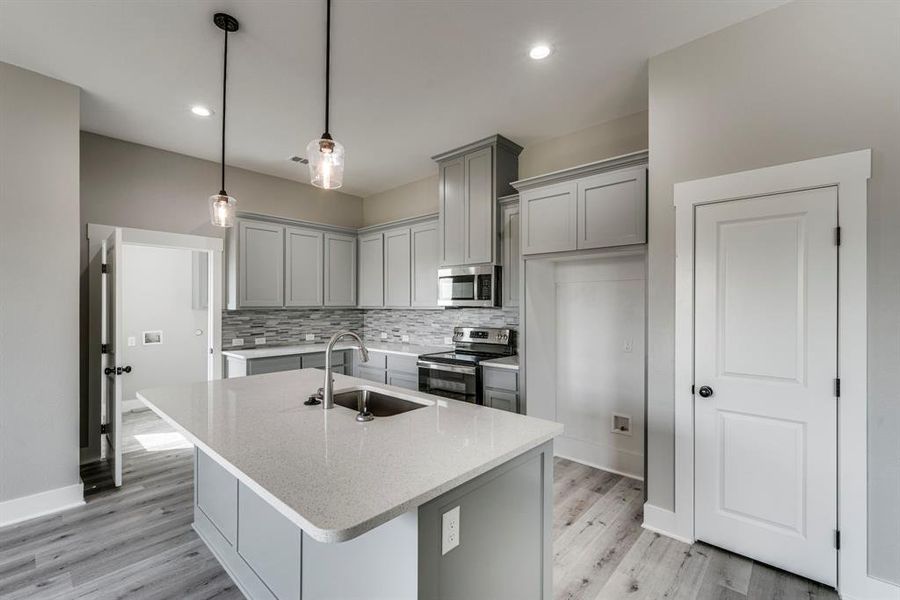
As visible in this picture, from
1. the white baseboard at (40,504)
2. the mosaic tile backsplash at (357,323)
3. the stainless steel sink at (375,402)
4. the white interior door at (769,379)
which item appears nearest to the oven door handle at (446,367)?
the mosaic tile backsplash at (357,323)

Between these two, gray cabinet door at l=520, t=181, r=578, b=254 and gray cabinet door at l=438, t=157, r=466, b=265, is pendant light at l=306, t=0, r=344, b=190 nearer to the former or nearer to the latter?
gray cabinet door at l=520, t=181, r=578, b=254

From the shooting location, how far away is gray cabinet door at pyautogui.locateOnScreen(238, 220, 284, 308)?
4359mm

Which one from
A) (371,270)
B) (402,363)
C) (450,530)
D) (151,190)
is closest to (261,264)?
(151,190)

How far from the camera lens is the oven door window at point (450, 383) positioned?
368 cm

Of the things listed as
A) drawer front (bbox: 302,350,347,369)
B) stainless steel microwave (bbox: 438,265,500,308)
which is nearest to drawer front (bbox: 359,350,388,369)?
drawer front (bbox: 302,350,347,369)

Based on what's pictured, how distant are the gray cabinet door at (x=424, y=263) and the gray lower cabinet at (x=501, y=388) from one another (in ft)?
3.95

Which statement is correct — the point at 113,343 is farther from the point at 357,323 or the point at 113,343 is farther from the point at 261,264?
the point at 357,323

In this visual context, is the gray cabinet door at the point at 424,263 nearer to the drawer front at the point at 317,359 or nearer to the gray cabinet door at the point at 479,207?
the gray cabinet door at the point at 479,207

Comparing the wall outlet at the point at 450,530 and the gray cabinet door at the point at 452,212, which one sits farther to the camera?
the gray cabinet door at the point at 452,212

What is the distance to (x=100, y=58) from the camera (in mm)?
2547

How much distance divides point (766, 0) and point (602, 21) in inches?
30.4

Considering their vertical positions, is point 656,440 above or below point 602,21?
below

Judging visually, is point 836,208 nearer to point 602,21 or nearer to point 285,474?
point 602,21

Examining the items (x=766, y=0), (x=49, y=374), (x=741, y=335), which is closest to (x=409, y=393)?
(x=741, y=335)
